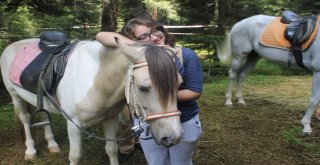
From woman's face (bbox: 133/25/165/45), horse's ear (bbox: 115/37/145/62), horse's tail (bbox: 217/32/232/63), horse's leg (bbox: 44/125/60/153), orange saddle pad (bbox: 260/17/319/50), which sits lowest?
horse's leg (bbox: 44/125/60/153)

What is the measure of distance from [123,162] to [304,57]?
305cm

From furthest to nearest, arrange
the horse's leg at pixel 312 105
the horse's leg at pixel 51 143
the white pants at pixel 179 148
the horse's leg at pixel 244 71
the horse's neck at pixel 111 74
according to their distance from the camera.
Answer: the horse's leg at pixel 244 71 < the horse's leg at pixel 312 105 < the horse's leg at pixel 51 143 < the white pants at pixel 179 148 < the horse's neck at pixel 111 74

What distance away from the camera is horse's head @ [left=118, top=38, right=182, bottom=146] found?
1871mm

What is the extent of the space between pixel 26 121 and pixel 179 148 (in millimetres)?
2356

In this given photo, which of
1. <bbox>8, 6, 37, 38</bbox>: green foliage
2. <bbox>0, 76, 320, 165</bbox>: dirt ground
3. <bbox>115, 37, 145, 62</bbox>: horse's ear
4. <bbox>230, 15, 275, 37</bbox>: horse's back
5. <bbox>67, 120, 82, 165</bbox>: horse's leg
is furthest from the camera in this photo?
<bbox>8, 6, 37, 38</bbox>: green foliage

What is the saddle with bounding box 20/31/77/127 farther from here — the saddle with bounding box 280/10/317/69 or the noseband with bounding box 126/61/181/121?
the saddle with bounding box 280/10/317/69

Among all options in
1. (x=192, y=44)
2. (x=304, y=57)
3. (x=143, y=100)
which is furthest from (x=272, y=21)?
(x=143, y=100)

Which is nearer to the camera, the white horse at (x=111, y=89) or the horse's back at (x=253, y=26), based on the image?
the white horse at (x=111, y=89)

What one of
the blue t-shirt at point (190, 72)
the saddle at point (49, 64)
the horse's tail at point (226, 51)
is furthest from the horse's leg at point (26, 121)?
the horse's tail at point (226, 51)

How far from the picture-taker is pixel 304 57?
518 centimetres

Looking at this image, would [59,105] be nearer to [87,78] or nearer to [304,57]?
[87,78]

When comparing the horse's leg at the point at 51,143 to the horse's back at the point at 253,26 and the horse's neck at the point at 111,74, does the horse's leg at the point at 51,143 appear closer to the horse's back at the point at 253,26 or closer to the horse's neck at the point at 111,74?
the horse's neck at the point at 111,74

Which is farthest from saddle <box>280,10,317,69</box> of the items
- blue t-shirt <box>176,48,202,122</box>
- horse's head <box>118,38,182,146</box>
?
horse's head <box>118,38,182,146</box>

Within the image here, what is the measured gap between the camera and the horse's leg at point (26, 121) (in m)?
3.96
